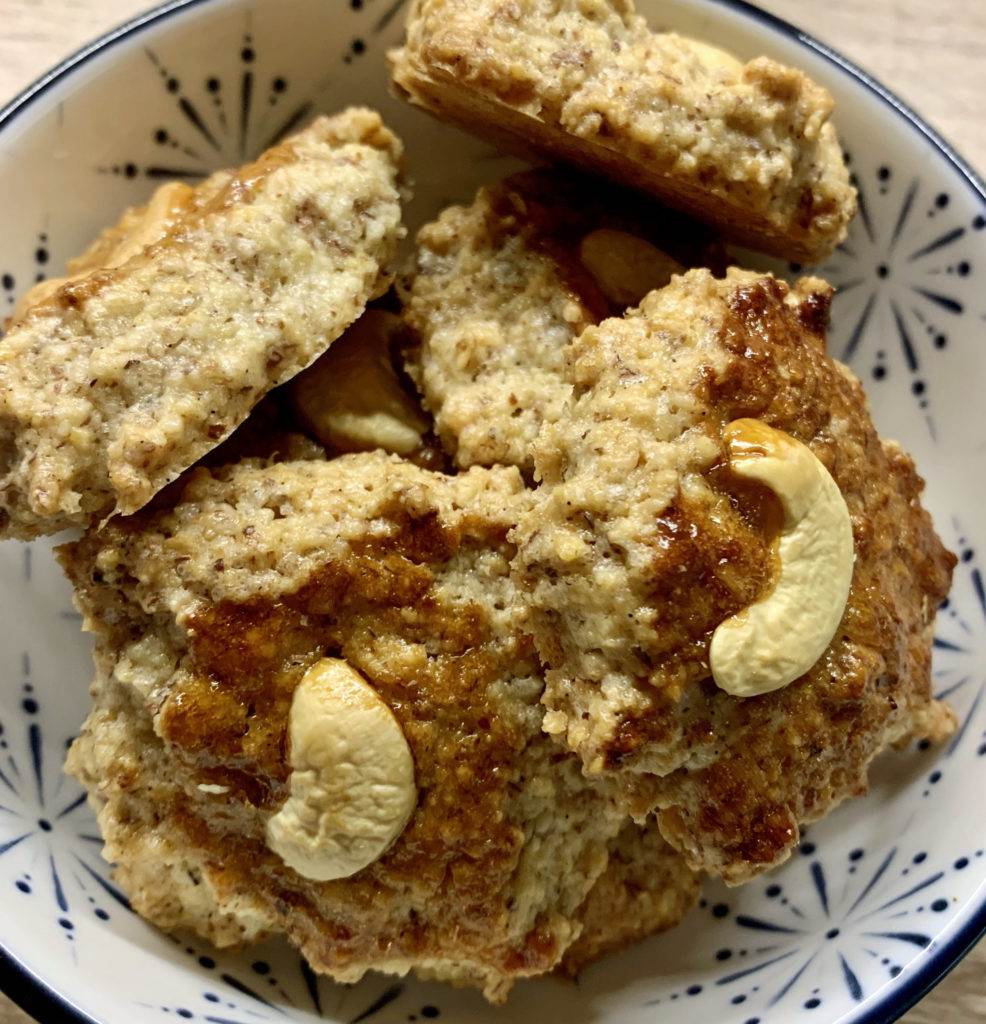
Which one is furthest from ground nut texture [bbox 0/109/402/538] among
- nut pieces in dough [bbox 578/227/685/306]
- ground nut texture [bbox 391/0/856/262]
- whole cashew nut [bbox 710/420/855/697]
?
whole cashew nut [bbox 710/420/855/697]

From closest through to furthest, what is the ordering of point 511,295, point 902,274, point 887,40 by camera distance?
point 511,295, point 902,274, point 887,40

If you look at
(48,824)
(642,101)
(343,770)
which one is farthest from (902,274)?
(48,824)

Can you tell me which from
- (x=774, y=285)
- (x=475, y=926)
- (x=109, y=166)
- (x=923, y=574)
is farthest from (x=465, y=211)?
(x=475, y=926)

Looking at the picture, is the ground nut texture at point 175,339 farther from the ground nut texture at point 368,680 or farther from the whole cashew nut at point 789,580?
the whole cashew nut at point 789,580

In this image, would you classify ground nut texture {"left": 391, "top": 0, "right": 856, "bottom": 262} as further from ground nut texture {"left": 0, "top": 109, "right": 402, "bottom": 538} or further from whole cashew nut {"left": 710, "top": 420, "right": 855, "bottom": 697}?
whole cashew nut {"left": 710, "top": 420, "right": 855, "bottom": 697}

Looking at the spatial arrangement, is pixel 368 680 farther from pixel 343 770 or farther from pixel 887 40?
pixel 887 40

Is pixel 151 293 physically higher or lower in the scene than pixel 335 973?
higher

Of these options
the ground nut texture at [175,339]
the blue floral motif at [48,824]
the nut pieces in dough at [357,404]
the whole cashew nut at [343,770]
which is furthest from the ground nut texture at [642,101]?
the blue floral motif at [48,824]

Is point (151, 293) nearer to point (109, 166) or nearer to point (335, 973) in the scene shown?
point (109, 166)
